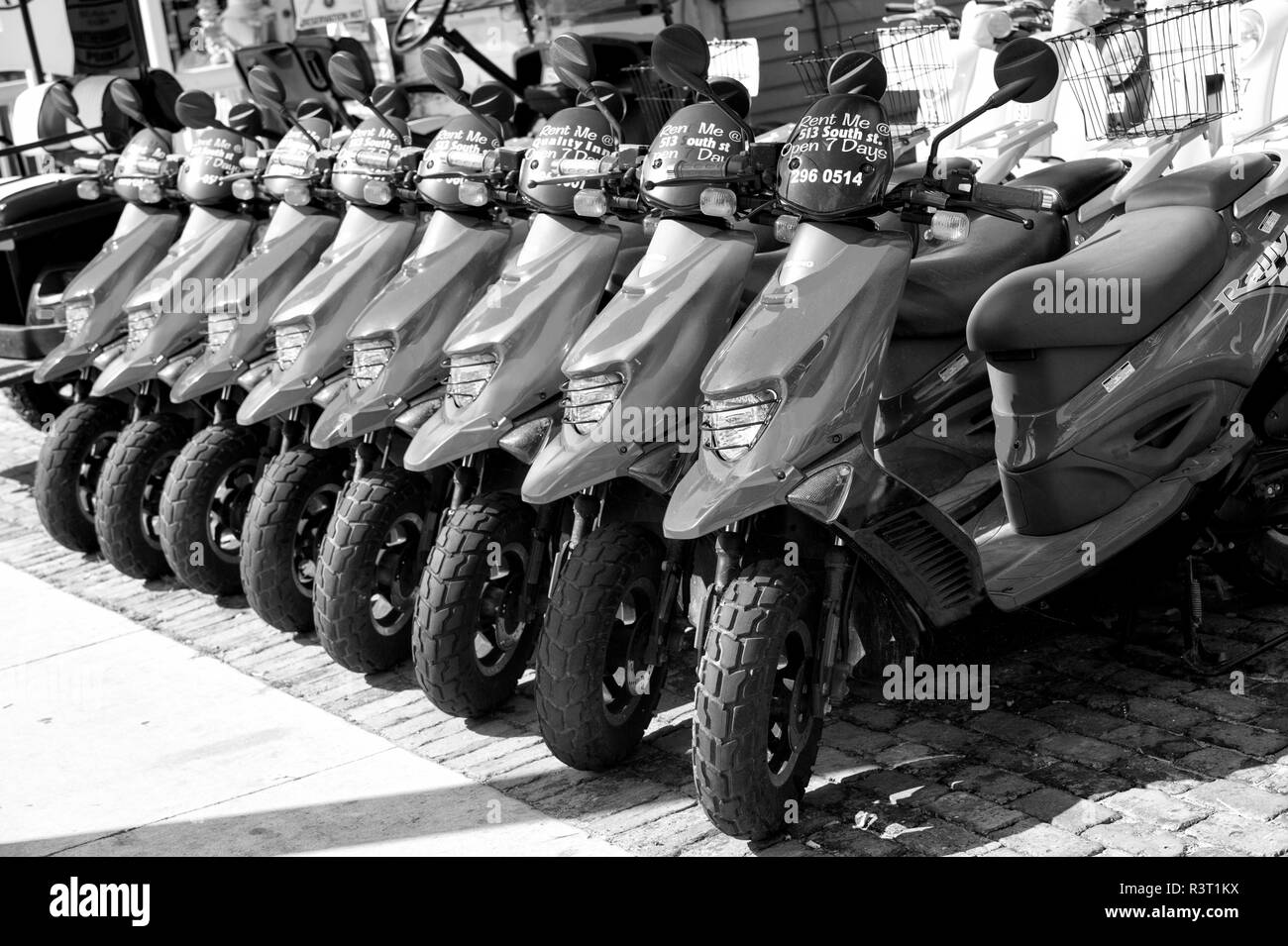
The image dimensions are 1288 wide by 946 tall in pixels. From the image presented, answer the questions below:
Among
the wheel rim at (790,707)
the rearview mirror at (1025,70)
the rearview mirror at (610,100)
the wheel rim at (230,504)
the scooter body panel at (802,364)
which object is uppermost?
the rearview mirror at (610,100)

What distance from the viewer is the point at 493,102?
5.04 m

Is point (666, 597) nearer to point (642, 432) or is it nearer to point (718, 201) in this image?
point (642, 432)

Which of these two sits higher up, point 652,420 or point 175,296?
point 175,296

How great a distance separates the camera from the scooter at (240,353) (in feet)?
18.0

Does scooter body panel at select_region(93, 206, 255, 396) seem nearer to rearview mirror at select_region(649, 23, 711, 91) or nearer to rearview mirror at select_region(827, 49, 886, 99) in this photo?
rearview mirror at select_region(649, 23, 711, 91)

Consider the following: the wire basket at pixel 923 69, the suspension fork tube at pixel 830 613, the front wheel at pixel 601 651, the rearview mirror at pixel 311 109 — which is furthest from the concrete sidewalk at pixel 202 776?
the wire basket at pixel 923 69

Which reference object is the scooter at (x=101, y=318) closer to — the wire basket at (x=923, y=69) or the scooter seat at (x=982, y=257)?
the wire basket at (x=923, y=69)

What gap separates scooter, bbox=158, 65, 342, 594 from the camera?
5.50m

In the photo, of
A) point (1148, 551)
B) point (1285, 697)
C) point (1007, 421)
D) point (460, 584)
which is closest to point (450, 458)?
point (460, 584)

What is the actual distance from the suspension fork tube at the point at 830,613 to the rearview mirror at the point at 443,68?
82.7 inches

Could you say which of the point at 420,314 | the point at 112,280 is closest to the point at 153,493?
the point at 112,280

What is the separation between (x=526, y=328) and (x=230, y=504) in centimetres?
186

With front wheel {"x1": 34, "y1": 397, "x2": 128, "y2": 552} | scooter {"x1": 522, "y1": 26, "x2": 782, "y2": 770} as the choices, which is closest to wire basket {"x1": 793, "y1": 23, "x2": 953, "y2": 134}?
scooter {"x1": 522, "y1": 26, "x2": 782, "y2": 770}

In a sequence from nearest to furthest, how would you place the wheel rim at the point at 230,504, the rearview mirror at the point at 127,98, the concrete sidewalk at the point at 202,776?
the concrete sidewalk at the point at 202,776 → the wheel rim at the point at 230,504 → the rearview mirror at the point at 127,98
